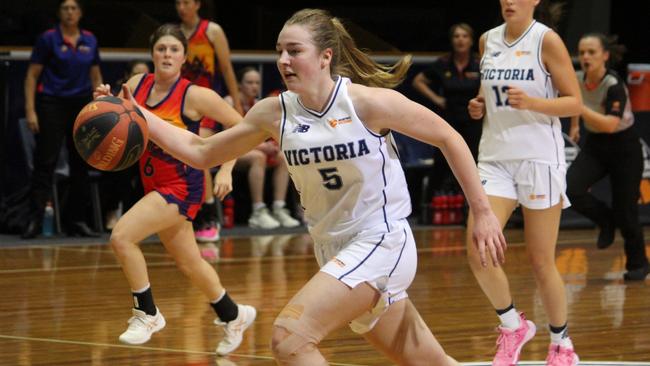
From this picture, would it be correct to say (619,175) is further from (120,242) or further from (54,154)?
(54,154)

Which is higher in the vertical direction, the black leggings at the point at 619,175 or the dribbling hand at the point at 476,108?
the dribbling hand at the point at 476,108

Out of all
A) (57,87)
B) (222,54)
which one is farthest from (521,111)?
(57,87)

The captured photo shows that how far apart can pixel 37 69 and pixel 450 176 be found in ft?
14.4

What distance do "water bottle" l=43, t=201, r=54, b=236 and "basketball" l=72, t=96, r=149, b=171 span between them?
6.18m

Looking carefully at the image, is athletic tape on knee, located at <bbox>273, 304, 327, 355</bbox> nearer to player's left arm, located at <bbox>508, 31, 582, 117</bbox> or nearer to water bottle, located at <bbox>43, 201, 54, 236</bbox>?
player's left arm, located at <bbox>508, 31, 582, 117</bbox>

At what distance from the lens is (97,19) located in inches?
544

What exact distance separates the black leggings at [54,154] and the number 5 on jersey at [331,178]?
255 inches

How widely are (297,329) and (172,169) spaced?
248 cm

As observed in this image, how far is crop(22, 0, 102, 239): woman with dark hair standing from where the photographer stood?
1005cm

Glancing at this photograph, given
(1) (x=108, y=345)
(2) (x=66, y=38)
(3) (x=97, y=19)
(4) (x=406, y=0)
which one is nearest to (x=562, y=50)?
(1) (x=108, y=345)

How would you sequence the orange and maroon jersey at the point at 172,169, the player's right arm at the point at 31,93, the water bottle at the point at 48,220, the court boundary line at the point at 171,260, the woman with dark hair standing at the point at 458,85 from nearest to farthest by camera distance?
1. the orange and maroon jersey at the point at 172,169
2. the court boundary line at the point at 171,260
3. the player's right arm at the point at 31,93
4. the water bottle at the point at 48,220
5. the woman with dark hair standing at the point at 458,85

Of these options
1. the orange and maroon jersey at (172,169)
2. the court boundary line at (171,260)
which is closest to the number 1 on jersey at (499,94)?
the orange and maroon jersey at (172,169)

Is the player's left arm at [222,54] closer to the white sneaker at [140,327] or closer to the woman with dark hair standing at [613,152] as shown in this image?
the woman with dark hair standing at [613,152]

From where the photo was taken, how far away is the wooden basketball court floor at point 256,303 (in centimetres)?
593
